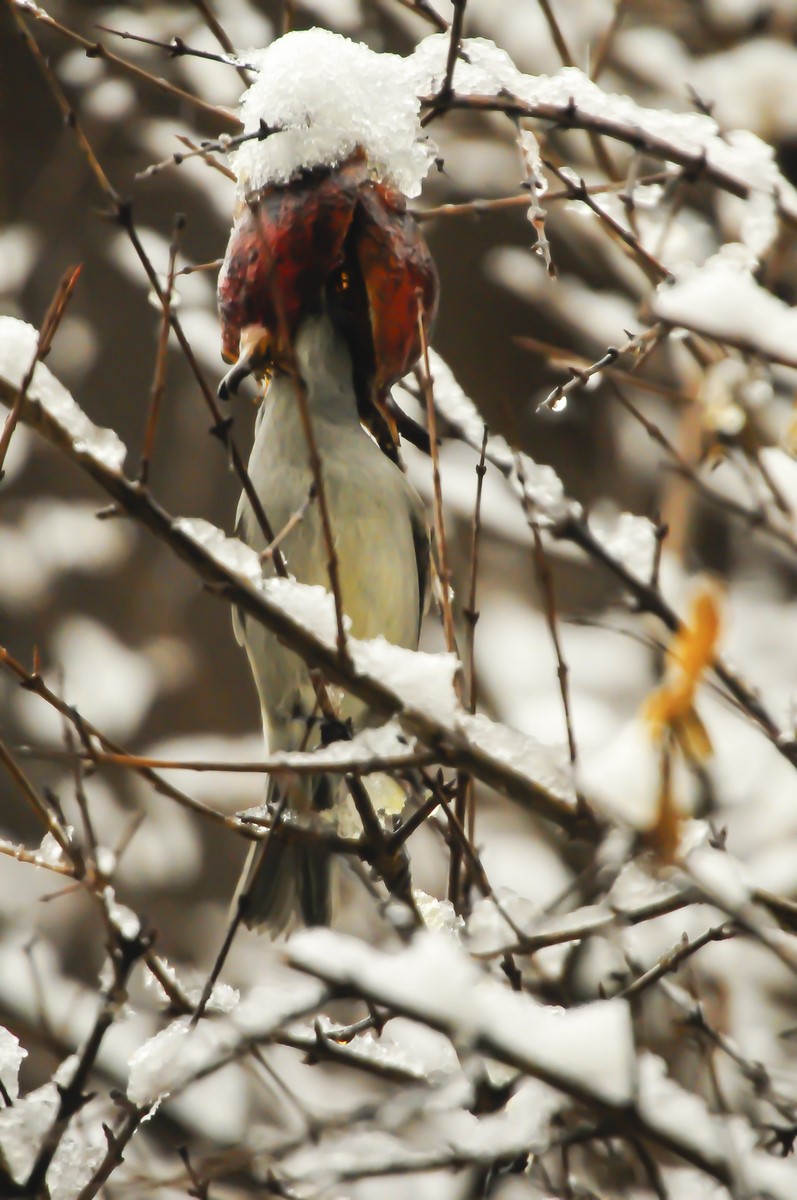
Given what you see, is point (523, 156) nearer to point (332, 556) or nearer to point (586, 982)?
point (332, 556)

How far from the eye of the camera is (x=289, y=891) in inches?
73.2

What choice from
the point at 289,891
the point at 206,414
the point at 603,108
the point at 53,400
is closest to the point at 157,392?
the point at 53,400

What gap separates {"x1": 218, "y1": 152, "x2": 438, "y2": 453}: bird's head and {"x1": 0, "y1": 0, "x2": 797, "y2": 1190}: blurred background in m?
1.84

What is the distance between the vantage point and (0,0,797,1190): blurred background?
3738 millimetres

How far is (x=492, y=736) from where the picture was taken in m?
1.25

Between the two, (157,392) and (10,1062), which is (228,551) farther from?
(10,1062)

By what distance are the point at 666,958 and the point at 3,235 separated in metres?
3.74

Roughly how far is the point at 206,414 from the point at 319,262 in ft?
→ 8.73

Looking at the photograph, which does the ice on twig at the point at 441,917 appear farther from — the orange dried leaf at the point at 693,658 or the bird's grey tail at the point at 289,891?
the orange dried leaf at the point at 693,658

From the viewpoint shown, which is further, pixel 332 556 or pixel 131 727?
pixel 131 727

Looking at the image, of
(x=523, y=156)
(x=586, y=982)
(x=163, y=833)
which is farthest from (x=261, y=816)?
(x=163, y=833)

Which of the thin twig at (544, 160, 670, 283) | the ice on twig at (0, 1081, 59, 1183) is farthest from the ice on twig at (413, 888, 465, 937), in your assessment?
the thin twig at (544, 160, 670, 283)

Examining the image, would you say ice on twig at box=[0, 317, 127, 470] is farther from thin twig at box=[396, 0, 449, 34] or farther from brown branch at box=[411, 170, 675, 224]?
thin twig at box=[396, 0, 449, 34]

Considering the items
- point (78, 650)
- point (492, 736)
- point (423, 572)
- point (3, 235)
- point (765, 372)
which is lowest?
point (492, 736)
